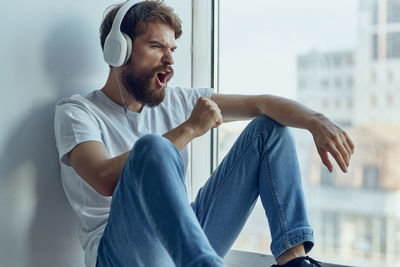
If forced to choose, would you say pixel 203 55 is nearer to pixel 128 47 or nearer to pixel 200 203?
pixel 128 47

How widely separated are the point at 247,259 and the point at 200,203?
48cm

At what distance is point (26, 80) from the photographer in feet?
4.04

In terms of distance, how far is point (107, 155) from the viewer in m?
1.19

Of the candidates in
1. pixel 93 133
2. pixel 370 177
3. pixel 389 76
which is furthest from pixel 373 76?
pixel 93 133

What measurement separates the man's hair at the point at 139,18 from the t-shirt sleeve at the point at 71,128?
0.90 ft

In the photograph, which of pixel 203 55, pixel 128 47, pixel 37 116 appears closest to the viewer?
pixel 37 116

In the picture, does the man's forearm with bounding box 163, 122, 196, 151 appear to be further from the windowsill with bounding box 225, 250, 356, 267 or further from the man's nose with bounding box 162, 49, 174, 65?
the windowsill with bounding box 225, 250, 356, 267

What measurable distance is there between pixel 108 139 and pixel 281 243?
0.52 meters

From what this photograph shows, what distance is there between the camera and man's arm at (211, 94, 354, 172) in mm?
1227

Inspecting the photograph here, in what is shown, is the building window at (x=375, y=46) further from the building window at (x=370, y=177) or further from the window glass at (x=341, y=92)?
the building window at (x=370, y=177)

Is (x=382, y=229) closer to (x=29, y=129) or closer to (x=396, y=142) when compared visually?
(x=396, y=142)

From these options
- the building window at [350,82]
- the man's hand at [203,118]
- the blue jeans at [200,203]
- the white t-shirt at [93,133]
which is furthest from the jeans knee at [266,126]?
the building window at [350,82]

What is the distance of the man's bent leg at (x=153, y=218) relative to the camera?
2.87ft

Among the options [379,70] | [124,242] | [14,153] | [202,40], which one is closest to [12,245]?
[14,153]
